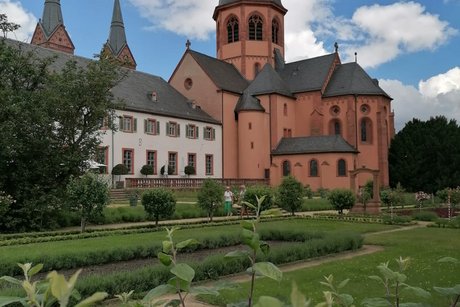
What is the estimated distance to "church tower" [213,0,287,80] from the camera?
180 feet

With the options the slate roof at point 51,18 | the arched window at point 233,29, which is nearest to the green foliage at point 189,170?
the arched window at point 233,29

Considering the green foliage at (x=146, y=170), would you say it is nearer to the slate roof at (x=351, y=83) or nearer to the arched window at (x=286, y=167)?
the arched window at (x=286, y=167)

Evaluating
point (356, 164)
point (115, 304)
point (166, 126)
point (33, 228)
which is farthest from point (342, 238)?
point (356, 164)

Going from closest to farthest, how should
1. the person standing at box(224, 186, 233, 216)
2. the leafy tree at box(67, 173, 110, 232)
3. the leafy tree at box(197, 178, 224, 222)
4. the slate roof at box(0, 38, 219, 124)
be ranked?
the leafy tree at box(67, 173, 110, 232)
the leafy tree at box(197, 178, 224, 222)
the person standing at box(224, 186, 233, 216)
the slate roof at box(0, 38, 219, 124)

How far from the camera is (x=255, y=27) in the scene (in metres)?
55.2

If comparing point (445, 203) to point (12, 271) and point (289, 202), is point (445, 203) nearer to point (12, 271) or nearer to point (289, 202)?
point (289, 202)

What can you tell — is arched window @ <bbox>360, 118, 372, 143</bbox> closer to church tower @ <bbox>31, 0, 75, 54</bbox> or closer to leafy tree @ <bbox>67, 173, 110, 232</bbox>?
leafy tree @ <bbox>67, 173, 110, 232</bbox>

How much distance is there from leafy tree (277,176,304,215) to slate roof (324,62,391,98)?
1057 inches

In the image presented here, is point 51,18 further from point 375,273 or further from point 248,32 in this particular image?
point 375,273

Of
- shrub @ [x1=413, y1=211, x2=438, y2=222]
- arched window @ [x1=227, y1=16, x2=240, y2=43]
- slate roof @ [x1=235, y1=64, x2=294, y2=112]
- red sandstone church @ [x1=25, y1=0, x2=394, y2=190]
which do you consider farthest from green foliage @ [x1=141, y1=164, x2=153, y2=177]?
shrub @ [x1=413, y1=211, x2=438, y2=222]

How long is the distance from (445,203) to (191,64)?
28289 millimetres

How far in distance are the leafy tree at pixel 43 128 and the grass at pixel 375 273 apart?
12343 mm

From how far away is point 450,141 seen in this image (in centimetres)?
4978

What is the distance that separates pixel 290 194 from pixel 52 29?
57.1m
